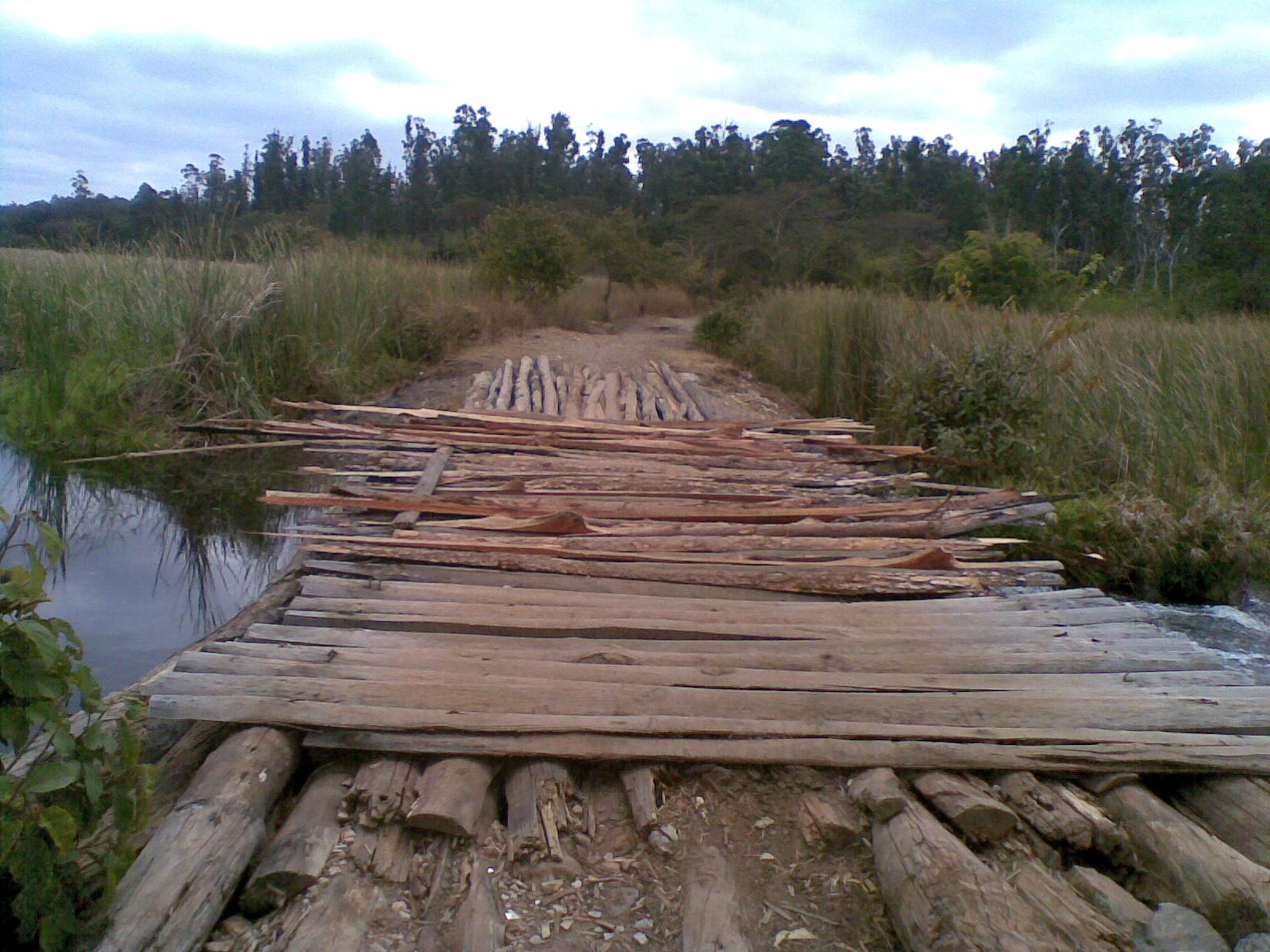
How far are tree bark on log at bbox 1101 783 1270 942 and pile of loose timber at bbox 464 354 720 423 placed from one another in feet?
19.0

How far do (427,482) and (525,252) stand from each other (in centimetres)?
990

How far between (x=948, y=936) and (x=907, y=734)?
31.6 inches

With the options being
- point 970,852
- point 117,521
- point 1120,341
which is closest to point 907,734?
point 970,852

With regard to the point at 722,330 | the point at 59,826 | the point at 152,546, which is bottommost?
the point at 152,546

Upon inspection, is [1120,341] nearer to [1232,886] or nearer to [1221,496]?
[1221,496]

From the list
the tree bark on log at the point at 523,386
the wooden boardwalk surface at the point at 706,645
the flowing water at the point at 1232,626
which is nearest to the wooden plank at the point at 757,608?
the wooden boardwalk surface at the point at 706,645

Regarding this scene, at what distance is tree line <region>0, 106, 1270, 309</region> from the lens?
13312 mm

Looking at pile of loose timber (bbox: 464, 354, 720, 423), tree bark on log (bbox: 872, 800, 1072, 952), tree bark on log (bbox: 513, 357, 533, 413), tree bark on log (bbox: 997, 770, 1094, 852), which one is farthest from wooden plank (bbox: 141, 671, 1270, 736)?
tree bark on log (bbox: 513, 357, 533, 413)

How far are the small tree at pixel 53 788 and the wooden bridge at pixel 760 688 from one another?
114 mm

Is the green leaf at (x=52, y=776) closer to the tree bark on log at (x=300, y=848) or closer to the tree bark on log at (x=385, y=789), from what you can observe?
the tree bark on log at (x=300, y=848)

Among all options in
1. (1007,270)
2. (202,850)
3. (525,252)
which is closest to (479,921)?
(202,850)

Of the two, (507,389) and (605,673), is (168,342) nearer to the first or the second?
(507,389)

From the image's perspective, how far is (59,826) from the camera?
1.76m

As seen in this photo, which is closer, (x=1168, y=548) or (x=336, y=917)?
(x=336, y=917)
